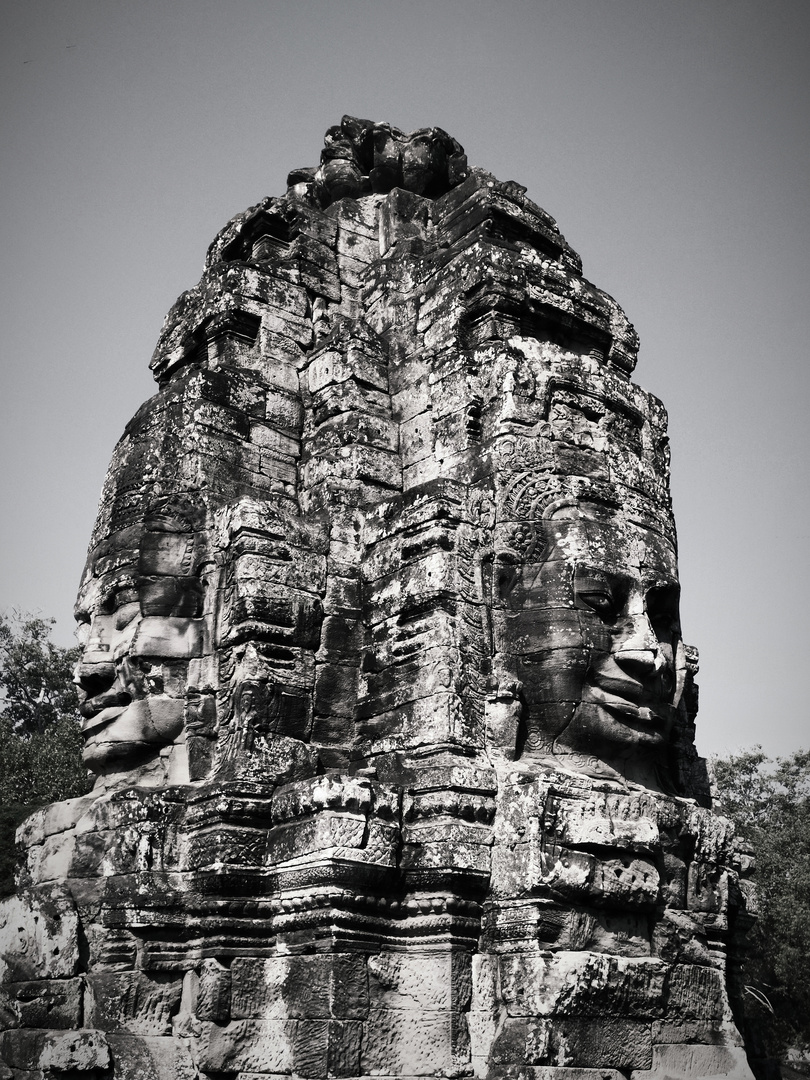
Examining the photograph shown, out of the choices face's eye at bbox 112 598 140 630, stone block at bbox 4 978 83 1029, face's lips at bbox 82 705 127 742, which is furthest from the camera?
face's eye at bbox 112 598 140 630

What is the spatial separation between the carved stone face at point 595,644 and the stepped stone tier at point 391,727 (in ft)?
0.07

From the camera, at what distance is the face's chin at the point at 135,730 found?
8109 mm

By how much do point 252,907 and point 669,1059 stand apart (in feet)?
9.86

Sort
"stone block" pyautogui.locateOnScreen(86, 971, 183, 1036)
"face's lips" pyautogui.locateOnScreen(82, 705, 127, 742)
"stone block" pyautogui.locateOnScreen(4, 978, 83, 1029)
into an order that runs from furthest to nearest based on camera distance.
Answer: "face's lips" pyautogui.locateOnScreen(82, 705, 127, 742)
"stone block" pyautogui.locateOnScreen(4, 978, 83, 1029)
"stone block" pyautogui.locateOnScreen(86, 971, 183, 1036)

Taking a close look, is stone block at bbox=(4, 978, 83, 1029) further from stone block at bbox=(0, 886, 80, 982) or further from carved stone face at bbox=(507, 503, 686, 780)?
carved stone face at bbox=(507, 503, 686, 780)

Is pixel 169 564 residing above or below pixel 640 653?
above

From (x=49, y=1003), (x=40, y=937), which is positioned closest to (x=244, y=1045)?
(x=49, y=1003)

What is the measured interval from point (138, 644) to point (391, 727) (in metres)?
2.07

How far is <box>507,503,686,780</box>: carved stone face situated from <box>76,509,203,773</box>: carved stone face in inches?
102

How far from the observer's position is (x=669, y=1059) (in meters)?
7.19

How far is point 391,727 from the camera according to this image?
7.89 metres

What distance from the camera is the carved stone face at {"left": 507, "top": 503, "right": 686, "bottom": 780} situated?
762 cm

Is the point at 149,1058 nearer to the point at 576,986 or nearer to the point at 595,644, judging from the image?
the point at 576,986

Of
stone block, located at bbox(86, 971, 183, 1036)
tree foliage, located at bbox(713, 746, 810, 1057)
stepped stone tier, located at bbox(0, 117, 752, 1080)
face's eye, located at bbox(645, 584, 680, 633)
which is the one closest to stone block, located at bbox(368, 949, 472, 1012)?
stepped stone tier, located at bbox(0, 117, 752, 1080)
